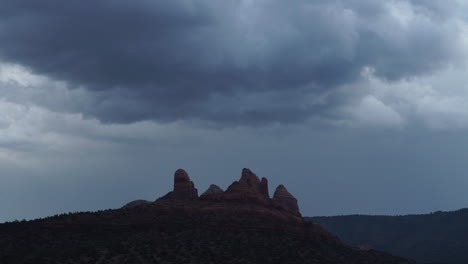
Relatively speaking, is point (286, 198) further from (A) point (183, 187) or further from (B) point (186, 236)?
(B) point (186, 236)

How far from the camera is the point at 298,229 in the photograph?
9406 centimetres

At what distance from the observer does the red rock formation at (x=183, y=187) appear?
107 metres

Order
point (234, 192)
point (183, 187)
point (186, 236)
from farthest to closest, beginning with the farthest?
point (183, 187) → point (234, 192) → point (186, 236)

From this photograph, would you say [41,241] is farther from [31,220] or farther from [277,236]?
[277,236]

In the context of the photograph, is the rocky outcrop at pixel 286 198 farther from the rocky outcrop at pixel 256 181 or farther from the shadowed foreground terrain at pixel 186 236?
the shadowed foreground terrain at pixel 186 236

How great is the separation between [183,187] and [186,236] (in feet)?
91.9

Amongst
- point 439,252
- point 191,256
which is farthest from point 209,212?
point 439,252

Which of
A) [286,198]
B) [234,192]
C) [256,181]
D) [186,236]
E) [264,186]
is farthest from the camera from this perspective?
A: [286,198]

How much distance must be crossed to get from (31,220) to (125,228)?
13.9m

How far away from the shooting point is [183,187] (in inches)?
4220

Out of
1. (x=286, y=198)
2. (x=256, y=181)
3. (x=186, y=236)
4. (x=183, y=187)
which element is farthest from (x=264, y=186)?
(x=186, y=236)

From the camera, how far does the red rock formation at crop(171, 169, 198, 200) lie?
107 meters

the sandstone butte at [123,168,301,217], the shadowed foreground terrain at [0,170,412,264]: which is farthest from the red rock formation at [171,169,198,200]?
the shadowed foreground terrain at [0,170,412,264]

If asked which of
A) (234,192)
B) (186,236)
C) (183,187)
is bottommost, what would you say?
(186,236)
